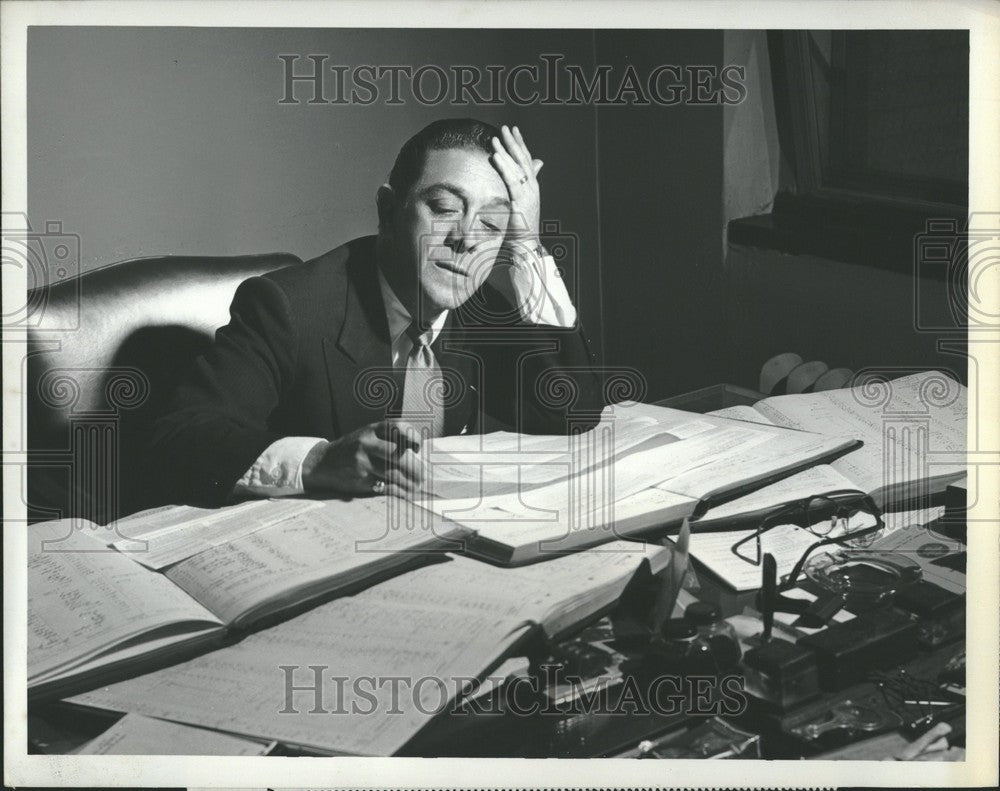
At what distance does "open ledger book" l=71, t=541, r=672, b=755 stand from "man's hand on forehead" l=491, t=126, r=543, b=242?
429 mm

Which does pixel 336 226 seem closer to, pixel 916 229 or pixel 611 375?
pixel 611 375

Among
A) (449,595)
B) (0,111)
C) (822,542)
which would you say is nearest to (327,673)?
(449,595)

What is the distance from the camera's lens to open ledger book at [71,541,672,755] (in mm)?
1130

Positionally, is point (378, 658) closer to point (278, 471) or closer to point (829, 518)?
point (278, 471)

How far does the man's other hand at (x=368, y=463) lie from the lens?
1253mm

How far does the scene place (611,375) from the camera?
51.3 inches

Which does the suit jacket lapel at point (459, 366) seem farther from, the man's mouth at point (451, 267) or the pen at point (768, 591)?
the pen at point (768, 591)

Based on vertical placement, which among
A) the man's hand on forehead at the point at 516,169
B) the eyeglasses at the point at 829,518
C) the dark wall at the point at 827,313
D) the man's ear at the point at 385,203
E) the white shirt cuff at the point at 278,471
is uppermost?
the man's hand on forehead at the point at 516,169

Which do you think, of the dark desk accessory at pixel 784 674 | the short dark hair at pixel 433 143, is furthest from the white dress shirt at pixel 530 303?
the dark desk accessory at pixel 784 674

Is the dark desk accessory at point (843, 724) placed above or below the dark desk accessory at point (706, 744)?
above

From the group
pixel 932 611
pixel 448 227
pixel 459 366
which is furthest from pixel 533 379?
pixel 932 611

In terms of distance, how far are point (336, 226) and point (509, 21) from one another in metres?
0.33

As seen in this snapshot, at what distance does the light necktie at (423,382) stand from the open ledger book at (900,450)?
0.39 metres

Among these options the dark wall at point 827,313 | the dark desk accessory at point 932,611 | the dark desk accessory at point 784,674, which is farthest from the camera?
the dark wall at point 827,313
